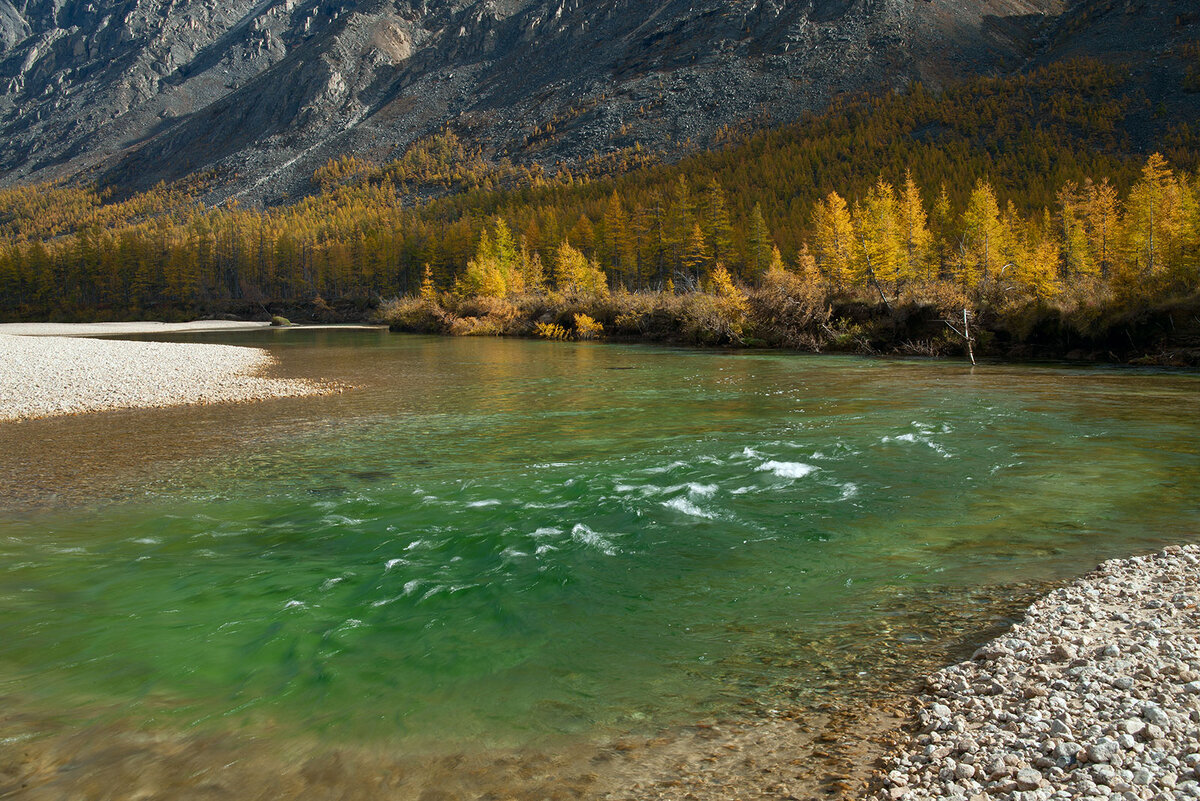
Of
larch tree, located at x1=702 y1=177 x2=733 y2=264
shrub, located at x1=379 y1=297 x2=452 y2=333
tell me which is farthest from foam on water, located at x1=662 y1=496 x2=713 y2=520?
larch tree, located at x1=702 y1=177 x2=733 y2=264

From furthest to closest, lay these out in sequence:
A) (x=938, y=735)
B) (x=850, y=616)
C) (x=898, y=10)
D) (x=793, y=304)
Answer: (x=898, y=10), (x=793, y=304), (x=850, y=616), (x=938, y=735)

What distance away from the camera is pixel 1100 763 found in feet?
13.1

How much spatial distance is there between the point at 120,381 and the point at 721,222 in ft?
245

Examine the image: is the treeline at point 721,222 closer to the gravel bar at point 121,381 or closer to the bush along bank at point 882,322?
the bush along bank at point 882,322

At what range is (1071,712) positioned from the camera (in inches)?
180

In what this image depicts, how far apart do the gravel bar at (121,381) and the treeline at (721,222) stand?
35.0m

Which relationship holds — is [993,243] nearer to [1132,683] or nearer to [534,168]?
[1132,683]

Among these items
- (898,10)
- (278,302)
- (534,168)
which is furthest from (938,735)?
(898,10)

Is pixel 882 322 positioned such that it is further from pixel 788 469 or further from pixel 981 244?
pixel 788 469

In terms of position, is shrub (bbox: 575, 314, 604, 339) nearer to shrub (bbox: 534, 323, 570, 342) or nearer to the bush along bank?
the bush along bank

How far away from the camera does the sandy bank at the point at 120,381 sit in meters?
20.6

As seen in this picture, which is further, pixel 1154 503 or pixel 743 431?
pixel 743 431

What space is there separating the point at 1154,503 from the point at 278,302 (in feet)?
425

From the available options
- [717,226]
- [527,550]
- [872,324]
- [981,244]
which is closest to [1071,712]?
[527,550]
